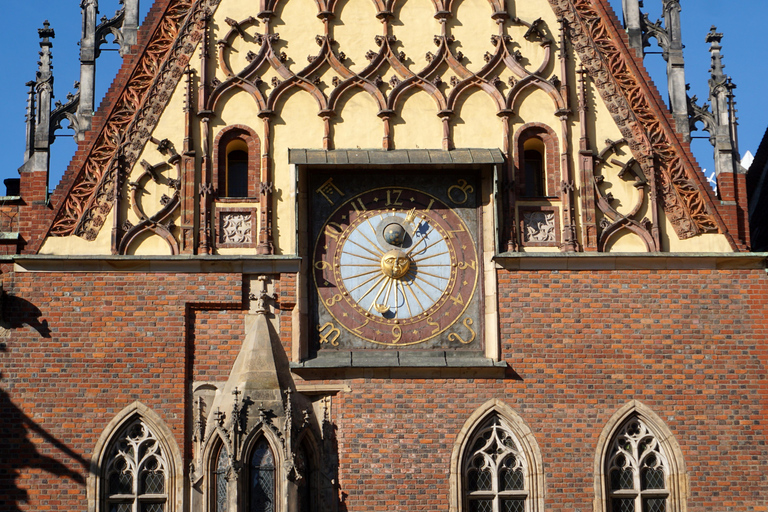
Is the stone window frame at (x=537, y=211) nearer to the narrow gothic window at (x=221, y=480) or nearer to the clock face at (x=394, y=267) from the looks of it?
the clock face at (x=394, y=267)

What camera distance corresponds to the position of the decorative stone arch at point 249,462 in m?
14.9

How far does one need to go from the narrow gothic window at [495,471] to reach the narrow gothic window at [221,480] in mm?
2880

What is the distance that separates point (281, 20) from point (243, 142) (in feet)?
5.58

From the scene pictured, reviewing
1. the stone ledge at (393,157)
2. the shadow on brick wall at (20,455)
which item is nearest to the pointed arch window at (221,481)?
the shadow on brick wall at (20,455)

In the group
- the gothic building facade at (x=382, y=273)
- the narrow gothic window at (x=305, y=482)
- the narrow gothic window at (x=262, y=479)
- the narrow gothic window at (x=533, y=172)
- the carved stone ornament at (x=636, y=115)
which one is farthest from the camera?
the narrow gothic window at (x=533, y=172)

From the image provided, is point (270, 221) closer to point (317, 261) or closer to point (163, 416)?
point (317, 261)

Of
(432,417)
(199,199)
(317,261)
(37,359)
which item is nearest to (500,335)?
(432,417)

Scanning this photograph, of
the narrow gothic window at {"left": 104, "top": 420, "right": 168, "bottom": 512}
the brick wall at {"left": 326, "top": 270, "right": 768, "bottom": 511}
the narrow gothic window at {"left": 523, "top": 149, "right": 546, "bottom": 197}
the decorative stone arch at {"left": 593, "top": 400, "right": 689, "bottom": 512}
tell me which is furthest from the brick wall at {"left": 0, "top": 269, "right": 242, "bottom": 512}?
the decorative stone arch at {"left": 593, "top": 400, "right": 689, "bottom": 512}

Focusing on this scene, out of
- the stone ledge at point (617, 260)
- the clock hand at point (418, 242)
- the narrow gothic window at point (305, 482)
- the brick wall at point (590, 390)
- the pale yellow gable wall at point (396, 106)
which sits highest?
the pale yellow gable wall at point (396, 106)

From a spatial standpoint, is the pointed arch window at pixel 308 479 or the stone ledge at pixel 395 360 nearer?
the pointed arch window at pixel 308 479

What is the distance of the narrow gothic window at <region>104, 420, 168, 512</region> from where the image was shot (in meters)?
15.9

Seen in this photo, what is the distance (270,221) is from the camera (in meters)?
16.8

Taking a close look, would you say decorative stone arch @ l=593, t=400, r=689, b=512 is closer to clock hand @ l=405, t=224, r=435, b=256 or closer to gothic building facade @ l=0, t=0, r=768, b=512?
gothic building facade @ l=0, t=0, r=768, b=512

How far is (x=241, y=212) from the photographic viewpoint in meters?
16.9
